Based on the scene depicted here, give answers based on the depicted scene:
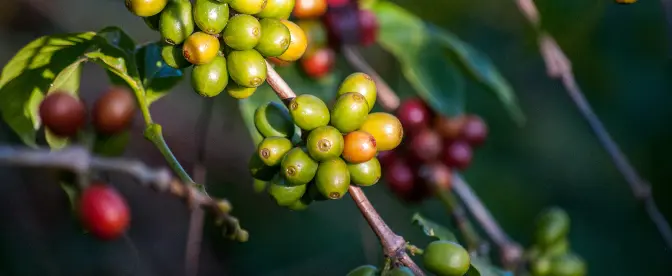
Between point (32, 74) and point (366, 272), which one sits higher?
point (32, 74)

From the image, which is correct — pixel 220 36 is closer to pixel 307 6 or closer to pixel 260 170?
pixel 260 170

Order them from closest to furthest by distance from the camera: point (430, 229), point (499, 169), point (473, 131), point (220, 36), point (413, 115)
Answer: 1. point (220, 36)
2. point (430, 229)
3. point (413, 115)
4. point (473, 131)
5. point (499, 169)

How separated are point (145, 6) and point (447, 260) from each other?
802 millimetres

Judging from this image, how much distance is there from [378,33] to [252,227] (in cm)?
333

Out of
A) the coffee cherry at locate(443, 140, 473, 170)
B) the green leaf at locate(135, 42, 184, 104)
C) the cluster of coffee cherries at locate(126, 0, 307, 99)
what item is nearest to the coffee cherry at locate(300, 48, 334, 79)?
the coffee cherry at locate(443, 140, 473, 170)

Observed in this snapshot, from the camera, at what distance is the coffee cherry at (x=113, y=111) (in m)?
1.74

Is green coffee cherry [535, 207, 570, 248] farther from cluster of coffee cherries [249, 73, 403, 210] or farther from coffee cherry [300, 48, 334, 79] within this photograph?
cluster of coffee cherries [249, 73, 403, 210]

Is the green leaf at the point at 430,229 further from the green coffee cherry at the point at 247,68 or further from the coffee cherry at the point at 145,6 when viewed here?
the coffee cherry at the point at 145,6

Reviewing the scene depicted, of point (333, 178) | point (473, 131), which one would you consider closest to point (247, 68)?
point (333, 178)

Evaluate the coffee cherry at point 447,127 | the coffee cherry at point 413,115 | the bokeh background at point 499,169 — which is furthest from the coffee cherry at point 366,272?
the bokeh background at point 499,169

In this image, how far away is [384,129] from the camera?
5.18 ft

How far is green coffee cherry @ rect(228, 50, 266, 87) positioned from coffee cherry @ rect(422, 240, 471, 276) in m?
0.51

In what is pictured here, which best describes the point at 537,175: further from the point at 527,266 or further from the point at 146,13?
the point at 146,13

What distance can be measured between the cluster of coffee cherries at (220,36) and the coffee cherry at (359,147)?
0.73 feet
